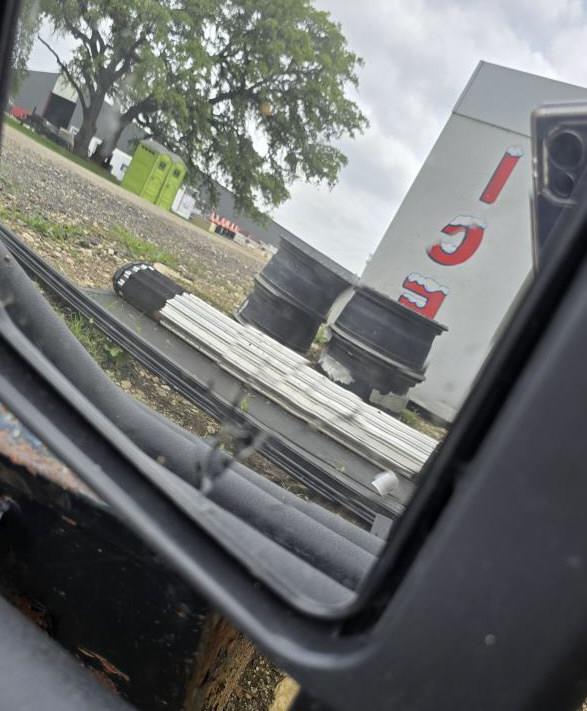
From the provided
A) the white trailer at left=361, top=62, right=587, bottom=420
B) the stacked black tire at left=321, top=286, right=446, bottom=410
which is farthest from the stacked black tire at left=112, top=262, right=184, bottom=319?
the white trailer at left=361, top=62, right=587, bottom=420

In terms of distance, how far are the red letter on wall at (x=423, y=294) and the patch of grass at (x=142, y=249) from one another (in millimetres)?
612

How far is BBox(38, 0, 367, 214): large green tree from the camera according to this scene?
883 millimetres

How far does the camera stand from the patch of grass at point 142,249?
1.38 m

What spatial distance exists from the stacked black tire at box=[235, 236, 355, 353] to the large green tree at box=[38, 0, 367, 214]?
122 millimetres

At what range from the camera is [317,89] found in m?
0.91

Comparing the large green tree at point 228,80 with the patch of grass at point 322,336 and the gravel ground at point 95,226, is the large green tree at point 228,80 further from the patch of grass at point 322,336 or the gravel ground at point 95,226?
the patch of grass at point 322,336

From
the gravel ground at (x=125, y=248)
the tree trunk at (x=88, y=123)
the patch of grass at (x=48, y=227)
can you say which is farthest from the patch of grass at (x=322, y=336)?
the patch of grass at (x=48, y=227)

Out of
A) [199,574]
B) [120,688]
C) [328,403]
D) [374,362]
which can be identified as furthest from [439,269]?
[120,688]

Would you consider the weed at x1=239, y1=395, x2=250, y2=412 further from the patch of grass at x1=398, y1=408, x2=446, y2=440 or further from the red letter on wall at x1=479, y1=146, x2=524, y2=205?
the red letter on wall at x1=479, y1=146, x2=524, y2=205

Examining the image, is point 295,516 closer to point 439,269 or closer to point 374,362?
point 374,362

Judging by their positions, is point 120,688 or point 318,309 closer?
point 120,688

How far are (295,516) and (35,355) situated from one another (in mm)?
494

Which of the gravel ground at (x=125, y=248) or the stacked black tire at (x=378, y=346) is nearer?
the stacked black tire at (x=378, y=346)

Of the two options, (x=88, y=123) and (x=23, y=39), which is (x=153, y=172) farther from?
(x=23, y=39)
